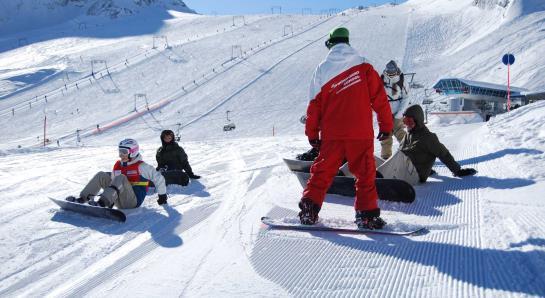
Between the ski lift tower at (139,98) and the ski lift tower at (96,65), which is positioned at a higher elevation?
the ski lift tower at (96,65)

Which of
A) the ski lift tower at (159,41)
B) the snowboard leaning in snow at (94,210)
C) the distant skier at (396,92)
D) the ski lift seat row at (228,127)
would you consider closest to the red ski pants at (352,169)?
the snowboard leaning in snow at (94,210)

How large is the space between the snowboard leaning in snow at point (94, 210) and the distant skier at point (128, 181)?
141mm

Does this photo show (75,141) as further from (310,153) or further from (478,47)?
(478,47)

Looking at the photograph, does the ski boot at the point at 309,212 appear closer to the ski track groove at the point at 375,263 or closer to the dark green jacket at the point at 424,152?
the ski track groove at the point at 375,263

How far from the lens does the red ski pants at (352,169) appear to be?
3648 mm

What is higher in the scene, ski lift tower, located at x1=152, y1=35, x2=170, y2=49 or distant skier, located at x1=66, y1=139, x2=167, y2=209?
ski lift tower, located at x1=152, y1=35, x2=170, y2=49

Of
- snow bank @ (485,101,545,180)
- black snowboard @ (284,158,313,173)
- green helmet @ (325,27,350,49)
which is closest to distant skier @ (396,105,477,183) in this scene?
snow bank @ (485,101,545,180)

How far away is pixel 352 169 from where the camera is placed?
376cm

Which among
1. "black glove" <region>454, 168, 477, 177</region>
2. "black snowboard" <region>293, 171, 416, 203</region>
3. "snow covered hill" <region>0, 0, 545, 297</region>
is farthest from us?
"black glove" <region>454, 168, 477, 177</region>

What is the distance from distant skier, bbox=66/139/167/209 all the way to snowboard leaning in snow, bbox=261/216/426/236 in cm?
160

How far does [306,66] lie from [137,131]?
60.7 ft

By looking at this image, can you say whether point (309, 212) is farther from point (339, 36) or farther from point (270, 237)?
point (339, 36)

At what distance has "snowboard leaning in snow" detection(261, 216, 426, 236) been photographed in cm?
347

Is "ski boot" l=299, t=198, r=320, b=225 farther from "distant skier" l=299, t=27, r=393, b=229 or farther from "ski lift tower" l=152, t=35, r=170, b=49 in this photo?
"ski lift tower" l=152, t=35, r=170, b=49
